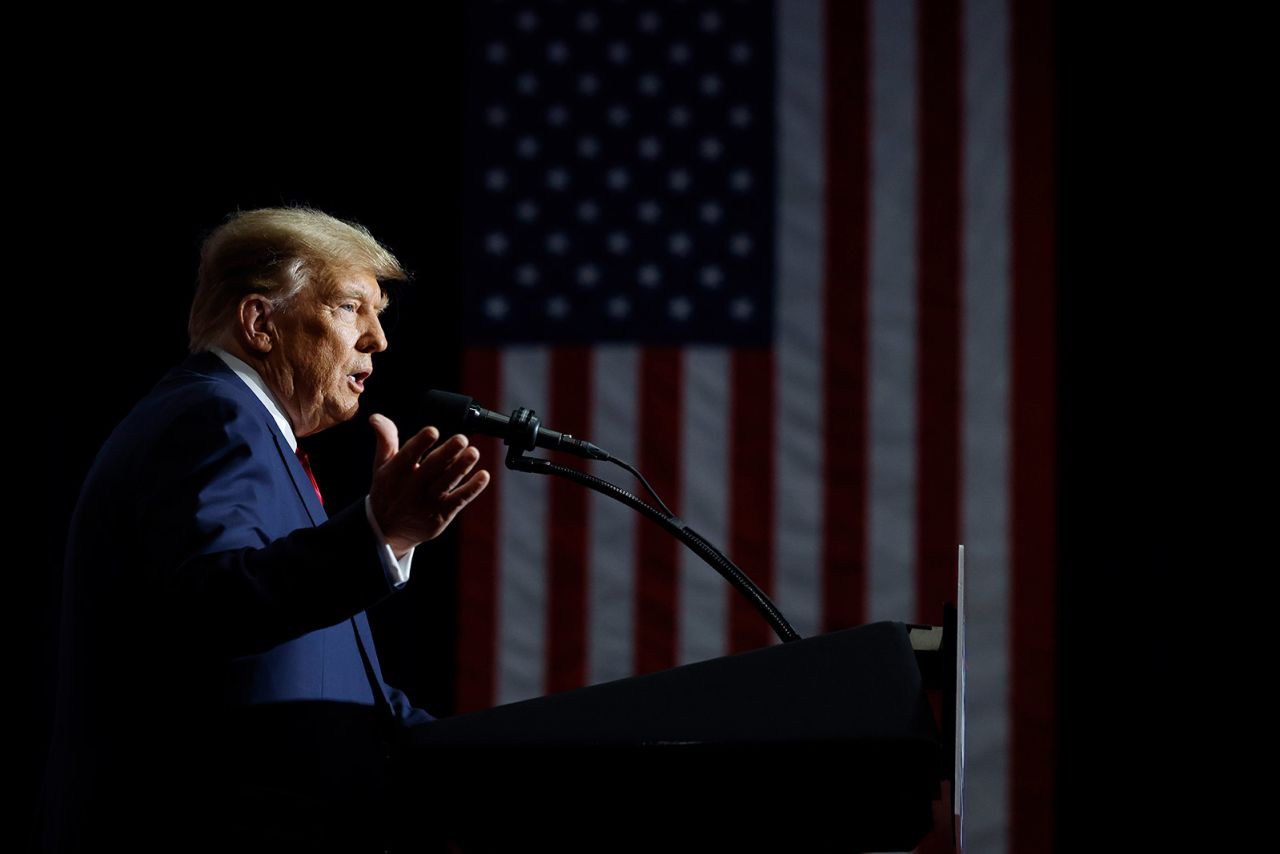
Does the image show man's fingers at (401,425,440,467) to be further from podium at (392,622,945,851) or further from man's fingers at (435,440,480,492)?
podium at (392,622,945,851)

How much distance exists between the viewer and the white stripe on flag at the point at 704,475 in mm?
2738

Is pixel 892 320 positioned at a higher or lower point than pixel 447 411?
higher

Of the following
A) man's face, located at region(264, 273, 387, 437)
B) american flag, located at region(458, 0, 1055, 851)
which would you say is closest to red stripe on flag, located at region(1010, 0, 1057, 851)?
american flag, located at region(458, 0, 1055, 851)

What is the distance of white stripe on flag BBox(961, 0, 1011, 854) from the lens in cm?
263

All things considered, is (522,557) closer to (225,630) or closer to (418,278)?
(418,278)

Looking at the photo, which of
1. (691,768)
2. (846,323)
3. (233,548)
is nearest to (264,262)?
(233,548)

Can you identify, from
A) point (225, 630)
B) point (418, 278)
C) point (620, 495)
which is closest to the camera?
point (225, 630)

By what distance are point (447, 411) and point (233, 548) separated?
290 mm

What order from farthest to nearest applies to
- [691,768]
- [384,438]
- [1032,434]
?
[1032,434] → [384,438] → [691,768]

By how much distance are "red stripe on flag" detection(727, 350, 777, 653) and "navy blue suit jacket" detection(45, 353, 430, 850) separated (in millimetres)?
1669

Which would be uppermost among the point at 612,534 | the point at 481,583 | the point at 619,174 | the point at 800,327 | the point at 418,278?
the point at 619,174

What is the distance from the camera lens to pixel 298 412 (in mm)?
1329

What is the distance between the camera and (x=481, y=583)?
277 cm

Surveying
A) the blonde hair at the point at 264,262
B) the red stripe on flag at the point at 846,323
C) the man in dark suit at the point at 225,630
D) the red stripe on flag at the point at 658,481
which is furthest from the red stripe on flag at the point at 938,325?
the man in dark suit at the point at 225,630
